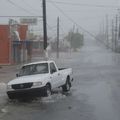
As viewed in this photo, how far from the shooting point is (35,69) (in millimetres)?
21328

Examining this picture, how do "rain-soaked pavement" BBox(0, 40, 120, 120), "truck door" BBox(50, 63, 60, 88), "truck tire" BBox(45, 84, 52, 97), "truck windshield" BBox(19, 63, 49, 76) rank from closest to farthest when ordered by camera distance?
1. "rain-soaked pavement" BBox(0, 40, 120, 120)
2. "truck tire" BBox(45, 84, 52, 97)
3. "truck door" BBox(50, 63, 60, 88)
4. "truck windshield" BBox(19, 63, 49, 76)

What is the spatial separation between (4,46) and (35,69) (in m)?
A: 33.1

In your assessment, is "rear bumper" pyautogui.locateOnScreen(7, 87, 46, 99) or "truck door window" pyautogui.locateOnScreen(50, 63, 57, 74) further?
"truck door window" pyautogui.locateOnScreen(50, 63, 57, 74)

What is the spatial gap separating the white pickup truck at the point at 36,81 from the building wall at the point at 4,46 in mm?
31493

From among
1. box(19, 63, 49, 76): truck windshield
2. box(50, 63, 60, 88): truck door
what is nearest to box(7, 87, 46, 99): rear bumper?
box(50, 63, 60, 88): truck door

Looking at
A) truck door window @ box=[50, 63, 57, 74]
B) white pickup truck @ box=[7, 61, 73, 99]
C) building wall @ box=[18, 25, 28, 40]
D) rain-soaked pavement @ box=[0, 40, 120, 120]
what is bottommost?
rain-soaked pavement @ box=[0, 40, 120, 120]

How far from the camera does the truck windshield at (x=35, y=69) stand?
21.1 meters

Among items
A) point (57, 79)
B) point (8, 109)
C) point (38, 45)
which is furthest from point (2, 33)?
point (38, 45)

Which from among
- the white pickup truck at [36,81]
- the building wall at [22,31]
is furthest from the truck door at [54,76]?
the building wall at [22,31]

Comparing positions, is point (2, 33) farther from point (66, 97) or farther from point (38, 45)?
point (38, 45)

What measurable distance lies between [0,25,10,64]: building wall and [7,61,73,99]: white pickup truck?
31493mm

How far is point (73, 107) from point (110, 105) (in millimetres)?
1340

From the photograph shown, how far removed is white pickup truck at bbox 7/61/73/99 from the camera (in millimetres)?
19234

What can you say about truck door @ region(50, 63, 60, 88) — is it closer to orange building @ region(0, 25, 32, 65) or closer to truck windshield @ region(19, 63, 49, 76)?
truck windshield @ region(19, 63, 49, 76)
